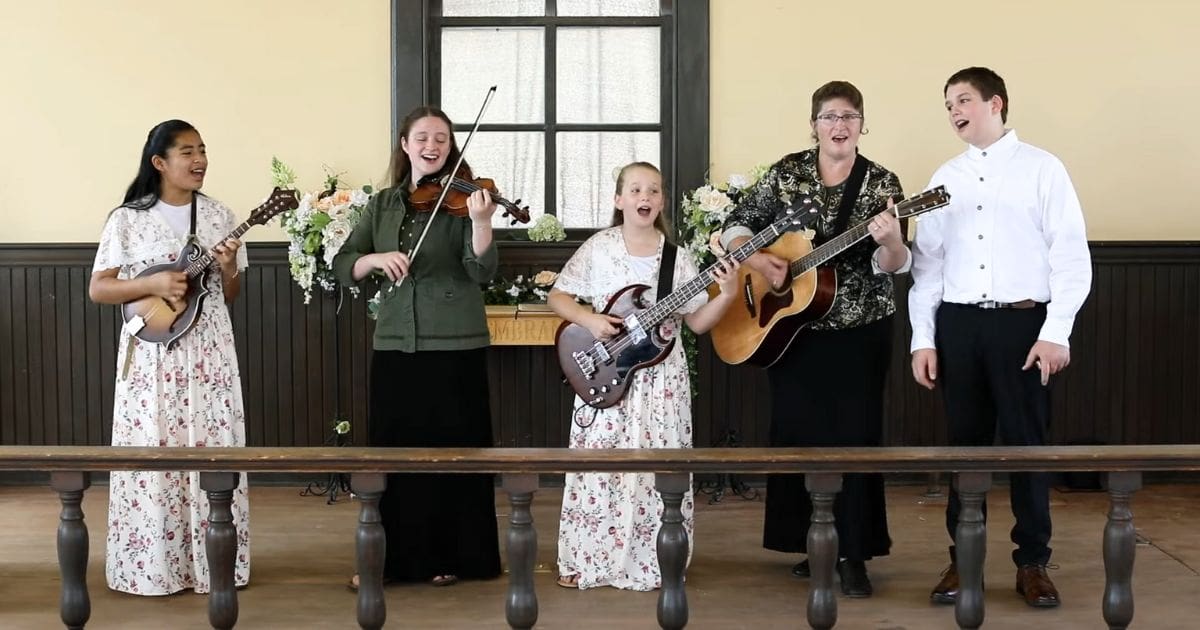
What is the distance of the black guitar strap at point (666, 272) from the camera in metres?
3.81

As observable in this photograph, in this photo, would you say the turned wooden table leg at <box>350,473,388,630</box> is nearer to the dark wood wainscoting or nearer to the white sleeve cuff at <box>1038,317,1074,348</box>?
the white sleeve cuff at <box>1038,317,1074,348</box>

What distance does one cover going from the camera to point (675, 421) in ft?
12.8

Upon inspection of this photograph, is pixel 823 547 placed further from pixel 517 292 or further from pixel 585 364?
pixel 517 292

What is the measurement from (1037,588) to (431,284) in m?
1.99

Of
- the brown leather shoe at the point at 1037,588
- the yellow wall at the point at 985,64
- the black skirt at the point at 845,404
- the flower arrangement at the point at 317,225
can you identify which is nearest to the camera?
the brown leather shoe at the point at 1037,588

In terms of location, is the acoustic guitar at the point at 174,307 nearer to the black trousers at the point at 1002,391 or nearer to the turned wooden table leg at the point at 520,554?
the turned wooden table leg at the point at 520,554

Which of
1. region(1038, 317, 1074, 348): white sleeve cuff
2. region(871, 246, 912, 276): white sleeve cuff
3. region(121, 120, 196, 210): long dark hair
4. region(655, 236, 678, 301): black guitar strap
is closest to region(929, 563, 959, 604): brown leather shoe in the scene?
region(1038, 317, 1074, 348): white sleeve cuff

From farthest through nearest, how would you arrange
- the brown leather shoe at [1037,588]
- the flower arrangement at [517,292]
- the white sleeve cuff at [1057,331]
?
the flower arrangement at [517,292], the brown leather shoe at [1037,588], the white sleeve cuff at [1057,331]

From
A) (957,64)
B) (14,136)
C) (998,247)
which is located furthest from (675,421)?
(14,136)

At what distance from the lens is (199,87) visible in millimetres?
5582

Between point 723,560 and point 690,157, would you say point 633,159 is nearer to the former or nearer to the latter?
point 690,157

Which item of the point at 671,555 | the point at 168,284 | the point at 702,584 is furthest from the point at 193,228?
the point at 671,555

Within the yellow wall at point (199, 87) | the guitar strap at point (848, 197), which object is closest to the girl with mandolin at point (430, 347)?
the guitar strap at point (848, 197)

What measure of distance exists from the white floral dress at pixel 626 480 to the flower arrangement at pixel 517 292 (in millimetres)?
1424
